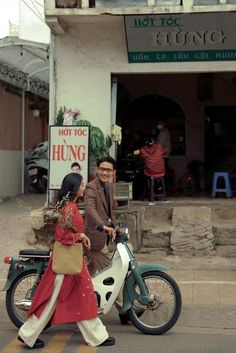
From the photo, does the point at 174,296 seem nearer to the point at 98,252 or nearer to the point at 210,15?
the point at 98,252

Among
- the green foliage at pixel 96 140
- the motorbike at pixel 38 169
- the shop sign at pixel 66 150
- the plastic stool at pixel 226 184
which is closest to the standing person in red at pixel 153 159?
the green foliage at pixel 96 140

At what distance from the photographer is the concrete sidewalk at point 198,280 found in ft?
20.6

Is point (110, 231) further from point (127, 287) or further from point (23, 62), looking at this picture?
point (23, 62)

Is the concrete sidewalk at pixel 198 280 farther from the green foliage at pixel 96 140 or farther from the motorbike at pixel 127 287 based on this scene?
the green foliage at pixel 96 140

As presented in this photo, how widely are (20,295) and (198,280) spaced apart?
3.01 m

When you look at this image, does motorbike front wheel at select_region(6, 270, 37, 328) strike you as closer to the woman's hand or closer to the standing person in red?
the woman's hand

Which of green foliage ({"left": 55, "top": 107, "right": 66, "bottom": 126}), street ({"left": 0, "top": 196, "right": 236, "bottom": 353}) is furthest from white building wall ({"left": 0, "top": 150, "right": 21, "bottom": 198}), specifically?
street ({"left": 0, "top": 196, "right": 236, "bottom": 353})

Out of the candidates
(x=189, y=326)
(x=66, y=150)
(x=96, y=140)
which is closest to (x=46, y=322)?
(x=189, y=326)

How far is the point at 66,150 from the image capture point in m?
10.2

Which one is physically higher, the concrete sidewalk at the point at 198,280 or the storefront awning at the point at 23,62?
the storefront awning at the point at 23,62

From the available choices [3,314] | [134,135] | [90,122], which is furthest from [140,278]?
[134,135]

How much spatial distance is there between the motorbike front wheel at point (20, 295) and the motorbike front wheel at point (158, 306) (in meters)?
1.02

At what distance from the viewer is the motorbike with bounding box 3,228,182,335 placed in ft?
18.4

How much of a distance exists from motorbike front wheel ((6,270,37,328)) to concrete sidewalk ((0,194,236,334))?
1604mm
